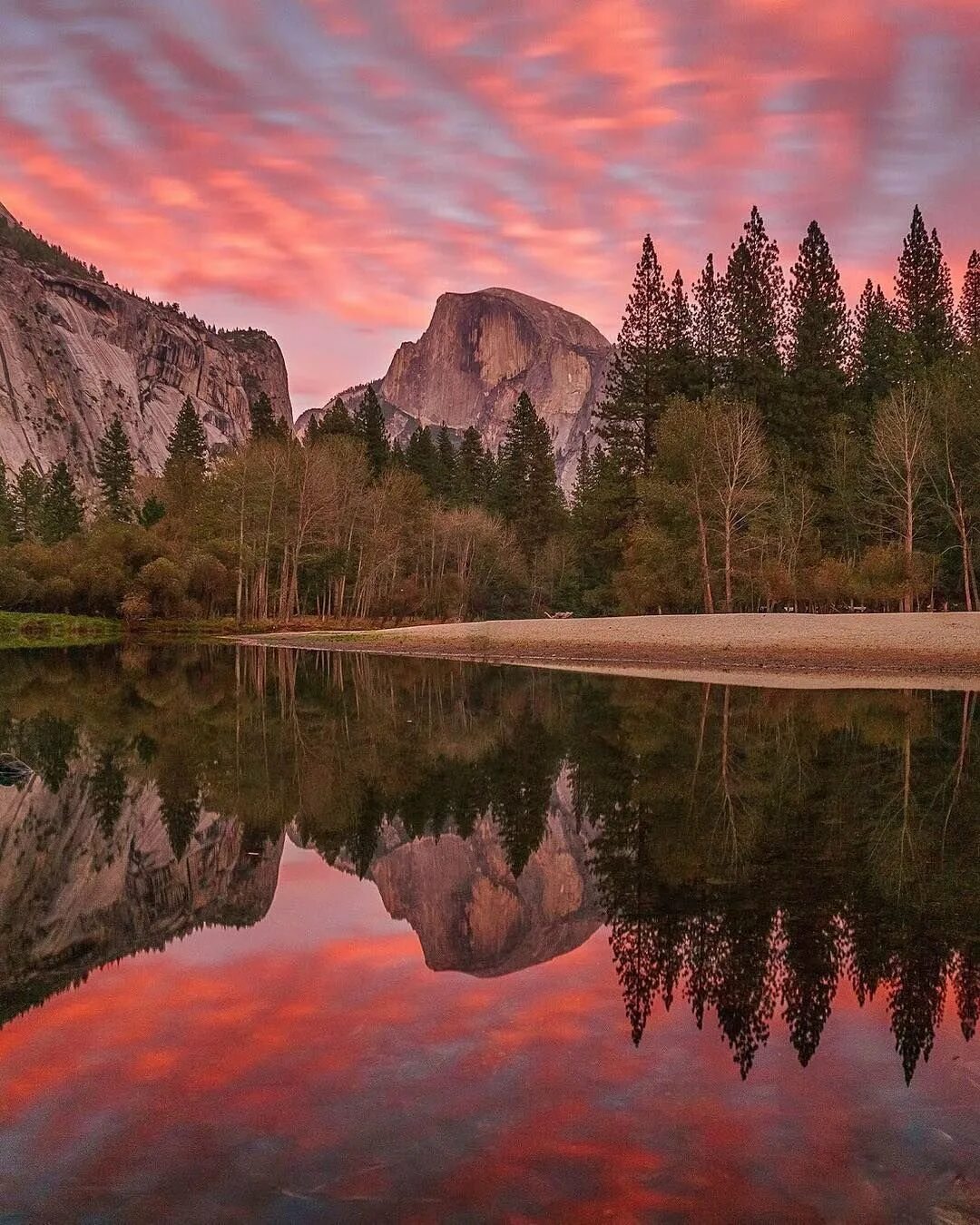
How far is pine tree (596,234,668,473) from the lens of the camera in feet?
218

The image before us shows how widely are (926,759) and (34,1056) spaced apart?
45.7 ft

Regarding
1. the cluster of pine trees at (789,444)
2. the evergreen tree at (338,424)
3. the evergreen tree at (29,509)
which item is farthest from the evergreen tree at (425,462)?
the evergreen tree at (29,509)

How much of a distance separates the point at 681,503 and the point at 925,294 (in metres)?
41.9

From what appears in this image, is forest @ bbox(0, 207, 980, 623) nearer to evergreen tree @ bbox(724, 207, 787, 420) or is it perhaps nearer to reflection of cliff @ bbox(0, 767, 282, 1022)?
evergreen tree @ bbox(724, 207, 787, 420)

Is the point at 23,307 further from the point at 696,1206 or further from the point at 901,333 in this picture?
the point at 696,1206

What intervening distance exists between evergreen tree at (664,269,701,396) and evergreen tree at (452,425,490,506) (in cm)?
2919

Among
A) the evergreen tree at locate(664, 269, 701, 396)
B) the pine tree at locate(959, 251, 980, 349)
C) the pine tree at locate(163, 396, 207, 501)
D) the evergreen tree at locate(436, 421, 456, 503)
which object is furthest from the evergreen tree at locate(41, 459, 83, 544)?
the pine tree at locate(959, 251, 980, 349)

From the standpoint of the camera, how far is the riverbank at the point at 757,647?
32.5 meters

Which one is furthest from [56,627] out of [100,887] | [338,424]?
[100,887]

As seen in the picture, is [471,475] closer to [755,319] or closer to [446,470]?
[446,470]

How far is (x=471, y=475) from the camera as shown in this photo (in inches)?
3979

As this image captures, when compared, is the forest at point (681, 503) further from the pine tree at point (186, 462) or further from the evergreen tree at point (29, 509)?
the evergreen tree at point (29, 509)

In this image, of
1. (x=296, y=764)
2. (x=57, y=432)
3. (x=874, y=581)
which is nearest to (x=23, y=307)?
(x=57, y=432)

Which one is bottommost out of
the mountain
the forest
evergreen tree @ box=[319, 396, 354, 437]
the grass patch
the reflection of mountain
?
the reflection of mountain
